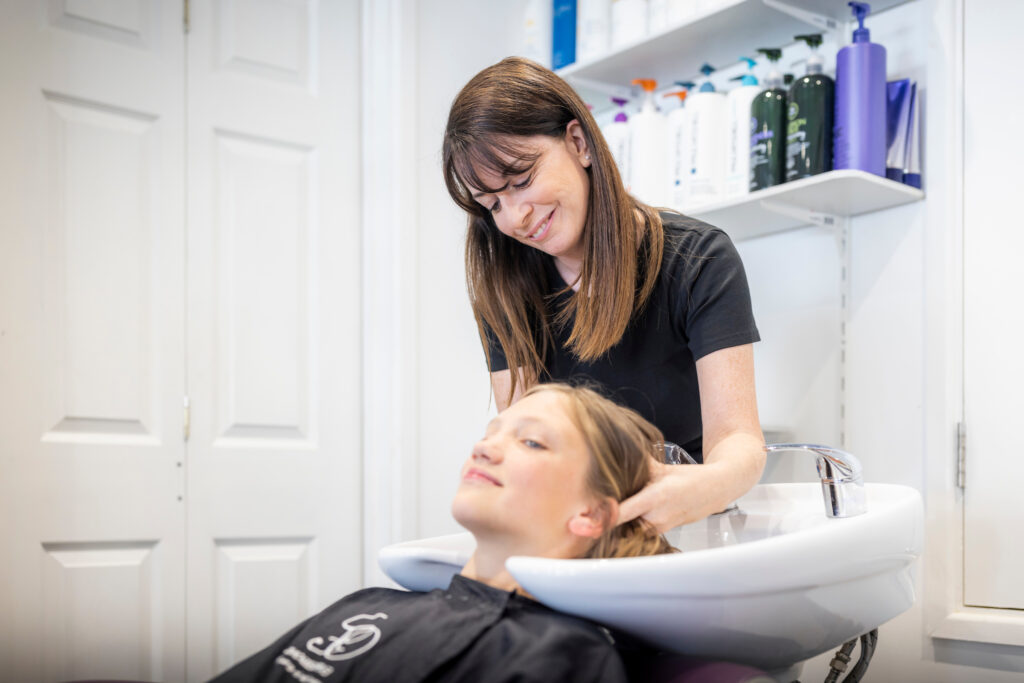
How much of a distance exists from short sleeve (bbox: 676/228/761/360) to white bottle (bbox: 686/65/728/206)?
1.95 ft

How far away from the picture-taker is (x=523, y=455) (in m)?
0.96

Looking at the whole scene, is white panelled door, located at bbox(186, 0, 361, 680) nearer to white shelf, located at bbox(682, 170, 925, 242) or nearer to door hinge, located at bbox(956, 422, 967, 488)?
white shelf, located at bbox(682, 170, 925, 242)

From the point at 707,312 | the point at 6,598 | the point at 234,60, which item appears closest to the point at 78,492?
the point at 6,598

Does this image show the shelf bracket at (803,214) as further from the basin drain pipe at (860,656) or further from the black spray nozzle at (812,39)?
the basin drain pipe at (860,656)

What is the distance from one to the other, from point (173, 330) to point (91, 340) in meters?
0.17

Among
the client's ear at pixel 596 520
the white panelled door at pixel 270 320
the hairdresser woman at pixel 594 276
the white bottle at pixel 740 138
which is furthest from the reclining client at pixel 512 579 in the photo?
the white panelled door at pixel 270 320

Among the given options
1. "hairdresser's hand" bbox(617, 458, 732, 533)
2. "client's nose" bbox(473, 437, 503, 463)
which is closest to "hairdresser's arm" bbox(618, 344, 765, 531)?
"hairdresser's hand" bbox(617, 458, 732, 533)

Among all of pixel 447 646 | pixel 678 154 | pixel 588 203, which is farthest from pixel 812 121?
pixel 447 646

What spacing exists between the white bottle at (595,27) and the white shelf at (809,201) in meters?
0.53

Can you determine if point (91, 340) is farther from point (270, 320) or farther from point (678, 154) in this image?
point (678, 154)

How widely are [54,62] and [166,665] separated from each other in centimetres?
130

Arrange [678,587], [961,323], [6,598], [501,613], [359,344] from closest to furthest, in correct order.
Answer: [678,587] → [501,613] → [961,323] → [6,598] → [359,344]

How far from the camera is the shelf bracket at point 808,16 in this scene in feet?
5.41

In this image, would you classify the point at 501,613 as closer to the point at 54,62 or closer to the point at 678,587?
the point at 678,587
